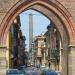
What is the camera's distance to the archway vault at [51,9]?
24891 mm

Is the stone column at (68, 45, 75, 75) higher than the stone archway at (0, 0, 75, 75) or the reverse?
the reverse

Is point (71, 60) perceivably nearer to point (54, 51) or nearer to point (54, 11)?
point (54, 11)

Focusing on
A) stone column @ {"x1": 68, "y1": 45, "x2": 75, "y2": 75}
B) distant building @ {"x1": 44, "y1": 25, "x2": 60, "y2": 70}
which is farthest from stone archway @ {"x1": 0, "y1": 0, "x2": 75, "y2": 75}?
distant building @ {"x1": 44, "y1": 25, "x2": 60, "y2": 70}

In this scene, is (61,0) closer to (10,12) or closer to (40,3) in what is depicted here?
(40,3)

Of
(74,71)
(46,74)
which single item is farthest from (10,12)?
(46,74)

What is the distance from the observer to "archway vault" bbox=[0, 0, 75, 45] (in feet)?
81.7

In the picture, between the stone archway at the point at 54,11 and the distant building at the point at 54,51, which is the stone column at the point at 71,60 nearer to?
the stone archway at the point at 54,11

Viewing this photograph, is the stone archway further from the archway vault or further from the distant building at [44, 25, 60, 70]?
the distant building at [44, 25, 60, 70]

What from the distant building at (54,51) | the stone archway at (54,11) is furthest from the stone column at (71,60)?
the distant building at (54,51)

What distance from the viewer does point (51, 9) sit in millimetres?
25750

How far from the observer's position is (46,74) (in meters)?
32.5

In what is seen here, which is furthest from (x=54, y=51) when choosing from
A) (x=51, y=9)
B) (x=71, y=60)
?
(x=71, y=60)

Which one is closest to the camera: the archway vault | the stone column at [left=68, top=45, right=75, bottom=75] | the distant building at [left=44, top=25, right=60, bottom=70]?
the stone column at [left=68, top=45, right=75, bottom=75]

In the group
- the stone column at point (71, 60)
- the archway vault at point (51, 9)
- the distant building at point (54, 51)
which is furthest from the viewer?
the distant building at point (54, 51)
